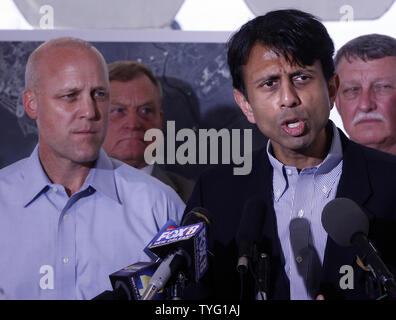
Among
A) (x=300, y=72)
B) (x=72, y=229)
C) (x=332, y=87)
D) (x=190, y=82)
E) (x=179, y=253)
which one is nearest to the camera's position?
(x=179, y=253)

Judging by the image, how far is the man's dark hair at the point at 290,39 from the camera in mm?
1979

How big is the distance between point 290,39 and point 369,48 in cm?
76

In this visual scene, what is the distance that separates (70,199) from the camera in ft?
7.42

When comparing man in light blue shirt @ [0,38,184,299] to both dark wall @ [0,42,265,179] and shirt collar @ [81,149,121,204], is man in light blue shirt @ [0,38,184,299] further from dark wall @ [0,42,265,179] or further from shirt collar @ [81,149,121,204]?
dark wall @ [0,42,265,179]

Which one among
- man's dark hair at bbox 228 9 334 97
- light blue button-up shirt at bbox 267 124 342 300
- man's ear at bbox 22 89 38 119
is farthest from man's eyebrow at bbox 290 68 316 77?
man's ear at bbox 22 89 38 119

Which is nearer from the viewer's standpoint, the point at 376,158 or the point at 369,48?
the point at 376,158

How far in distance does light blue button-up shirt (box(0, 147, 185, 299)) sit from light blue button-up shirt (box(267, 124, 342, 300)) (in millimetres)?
535

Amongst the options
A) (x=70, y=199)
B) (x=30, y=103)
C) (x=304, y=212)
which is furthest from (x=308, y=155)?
(x=30, y=103)

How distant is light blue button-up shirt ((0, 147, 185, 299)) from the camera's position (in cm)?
218

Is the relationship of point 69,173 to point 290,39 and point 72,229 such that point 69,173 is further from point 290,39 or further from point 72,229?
point 290,39

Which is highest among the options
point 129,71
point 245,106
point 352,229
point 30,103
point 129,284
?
point 129,71

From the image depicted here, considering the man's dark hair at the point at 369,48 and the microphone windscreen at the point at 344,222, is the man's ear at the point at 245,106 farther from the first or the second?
the microphone windscreen at the point at 344,222

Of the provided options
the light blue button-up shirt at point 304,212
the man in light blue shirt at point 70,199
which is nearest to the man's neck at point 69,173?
the man in light blue shirt at point 70,199
